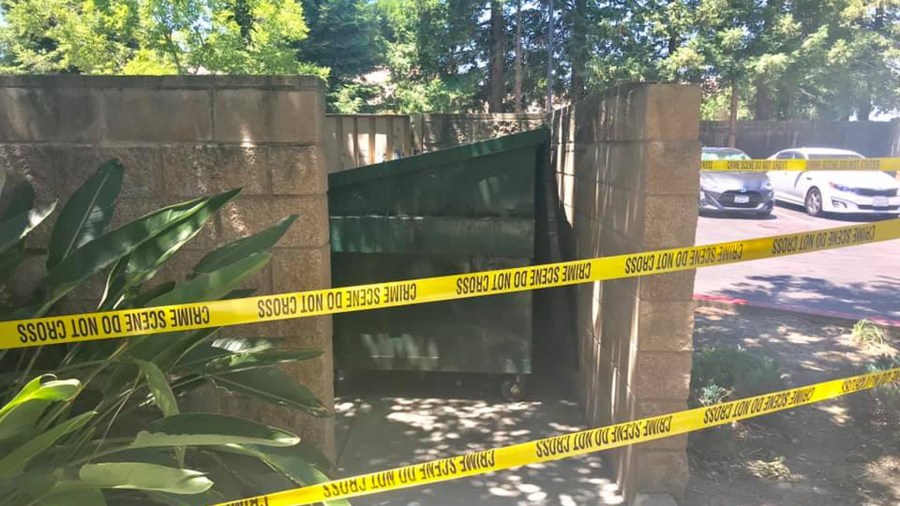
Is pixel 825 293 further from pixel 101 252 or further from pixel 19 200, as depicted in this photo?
pixel 19 200

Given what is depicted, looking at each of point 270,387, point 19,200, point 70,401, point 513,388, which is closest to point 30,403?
point 70,401

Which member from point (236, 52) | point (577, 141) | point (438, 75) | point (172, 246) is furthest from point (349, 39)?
point (172, 246)

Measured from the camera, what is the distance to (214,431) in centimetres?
215

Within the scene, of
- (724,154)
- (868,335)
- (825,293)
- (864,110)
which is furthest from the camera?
(864,110)

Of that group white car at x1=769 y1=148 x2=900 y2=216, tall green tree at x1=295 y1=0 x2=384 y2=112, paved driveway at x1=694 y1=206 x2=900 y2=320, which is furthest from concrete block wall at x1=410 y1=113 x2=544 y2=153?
tall green tree at x1=295 y1=0 x2=384 y2=112

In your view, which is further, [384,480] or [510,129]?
[510,129]

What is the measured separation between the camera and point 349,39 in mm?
26766

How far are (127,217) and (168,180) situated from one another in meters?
0.26

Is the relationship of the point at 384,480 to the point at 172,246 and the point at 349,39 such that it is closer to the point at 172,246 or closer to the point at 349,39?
the point at 172,246

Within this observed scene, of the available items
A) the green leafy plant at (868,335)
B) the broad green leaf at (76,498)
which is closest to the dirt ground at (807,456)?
the green leafy plant at (868,335)

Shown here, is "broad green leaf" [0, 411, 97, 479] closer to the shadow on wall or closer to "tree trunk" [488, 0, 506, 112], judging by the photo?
the shadow on wall

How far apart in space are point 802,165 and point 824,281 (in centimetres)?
554

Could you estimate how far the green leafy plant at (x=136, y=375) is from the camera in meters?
1.94

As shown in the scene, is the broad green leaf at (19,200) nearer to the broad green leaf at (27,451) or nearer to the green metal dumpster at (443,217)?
the broad green leaf at (27,451)
